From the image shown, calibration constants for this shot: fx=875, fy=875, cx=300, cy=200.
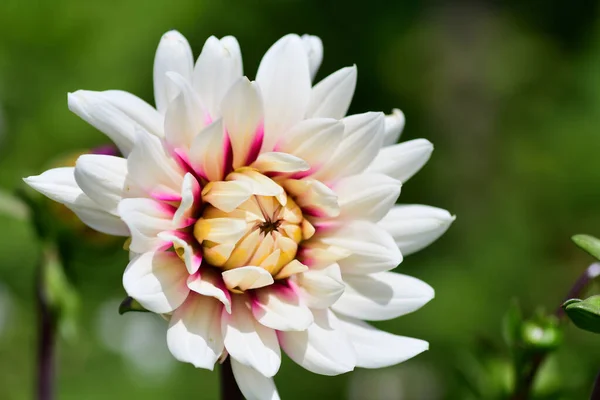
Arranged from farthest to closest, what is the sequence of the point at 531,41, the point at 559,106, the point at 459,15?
the point at 459,15
the point at 531,41
the point at 559,106

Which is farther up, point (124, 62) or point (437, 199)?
point (124, 62)

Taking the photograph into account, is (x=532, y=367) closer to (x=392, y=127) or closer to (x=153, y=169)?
(x=392, y=127)

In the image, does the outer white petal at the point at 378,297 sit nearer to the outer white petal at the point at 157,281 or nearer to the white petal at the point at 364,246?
the white petal at the point at 364,246

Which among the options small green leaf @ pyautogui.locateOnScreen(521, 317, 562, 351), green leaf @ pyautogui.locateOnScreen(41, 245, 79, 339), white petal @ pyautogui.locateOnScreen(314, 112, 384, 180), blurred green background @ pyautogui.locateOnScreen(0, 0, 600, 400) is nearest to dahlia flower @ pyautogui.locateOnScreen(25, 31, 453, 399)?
white petal @ pyautogui.locateOnScreen(314, 112, 384, 180)

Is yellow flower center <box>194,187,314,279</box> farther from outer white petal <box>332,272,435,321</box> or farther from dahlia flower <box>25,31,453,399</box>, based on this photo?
outer white petal <box>332,272,435,321</box>

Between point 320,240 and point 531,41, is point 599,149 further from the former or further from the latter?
point 320,240

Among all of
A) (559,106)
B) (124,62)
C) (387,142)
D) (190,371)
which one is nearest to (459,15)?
(559,106)

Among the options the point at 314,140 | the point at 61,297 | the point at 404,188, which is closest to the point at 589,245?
the point at 314,140
